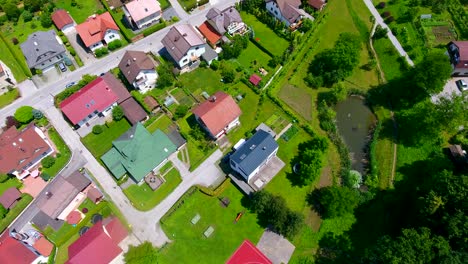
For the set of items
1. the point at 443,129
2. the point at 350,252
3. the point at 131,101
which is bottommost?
the point at 350,252

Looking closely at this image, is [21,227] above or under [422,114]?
above

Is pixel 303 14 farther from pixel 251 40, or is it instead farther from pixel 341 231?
pixel 341 231

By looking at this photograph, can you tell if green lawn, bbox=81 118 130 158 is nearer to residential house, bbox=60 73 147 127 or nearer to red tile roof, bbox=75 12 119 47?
residential house, bbox=60 73 147 127

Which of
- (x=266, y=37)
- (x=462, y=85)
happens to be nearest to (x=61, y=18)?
(x=266, y=37)

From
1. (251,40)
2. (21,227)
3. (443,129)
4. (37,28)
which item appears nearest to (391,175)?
(443,129)

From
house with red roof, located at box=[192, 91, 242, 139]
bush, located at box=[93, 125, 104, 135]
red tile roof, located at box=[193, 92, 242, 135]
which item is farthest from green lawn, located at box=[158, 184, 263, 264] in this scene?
bush, located at box=[93, 125, 104, 135]

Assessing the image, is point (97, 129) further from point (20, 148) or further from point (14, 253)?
point (14, 253)

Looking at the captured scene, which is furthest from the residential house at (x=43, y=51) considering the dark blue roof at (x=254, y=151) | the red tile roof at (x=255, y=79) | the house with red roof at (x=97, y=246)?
the dark blue roof at (x=254, y=151)
